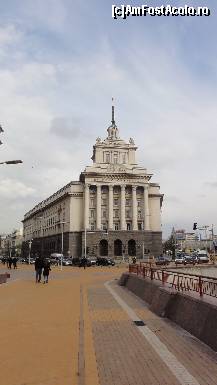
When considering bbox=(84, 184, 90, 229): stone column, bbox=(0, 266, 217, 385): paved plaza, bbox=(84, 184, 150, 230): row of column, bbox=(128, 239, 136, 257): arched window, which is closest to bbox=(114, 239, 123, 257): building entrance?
bbox=(128, 239, 136, 257): arched window

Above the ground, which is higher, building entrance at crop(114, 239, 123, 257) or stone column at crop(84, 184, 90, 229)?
stone column at crop(84, 184, 90, 229)

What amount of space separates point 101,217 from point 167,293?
93672 mm

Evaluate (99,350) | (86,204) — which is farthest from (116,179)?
(99,350)

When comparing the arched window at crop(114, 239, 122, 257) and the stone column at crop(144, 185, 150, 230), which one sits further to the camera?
the stone column at crop(144, 185, 150, 230)

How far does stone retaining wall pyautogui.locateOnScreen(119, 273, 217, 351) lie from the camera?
9.58 metres

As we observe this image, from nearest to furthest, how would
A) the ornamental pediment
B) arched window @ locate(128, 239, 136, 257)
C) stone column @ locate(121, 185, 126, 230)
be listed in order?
arched window @ locate(128, 239, 136, 257) < stone column @ locate(121, 185, 126, 230) < the ornamental pediment

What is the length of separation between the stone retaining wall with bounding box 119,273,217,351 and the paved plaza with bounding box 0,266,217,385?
0.24m

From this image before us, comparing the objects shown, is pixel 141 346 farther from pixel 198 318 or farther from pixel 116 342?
pixel 198 318

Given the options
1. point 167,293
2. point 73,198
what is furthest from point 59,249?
point 167,293

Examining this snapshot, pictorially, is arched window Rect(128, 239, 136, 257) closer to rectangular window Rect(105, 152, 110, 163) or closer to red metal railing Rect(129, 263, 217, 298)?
rectangular window Rect(105, 152, 110, 163)

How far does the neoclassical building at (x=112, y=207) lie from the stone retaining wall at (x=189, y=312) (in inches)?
3426

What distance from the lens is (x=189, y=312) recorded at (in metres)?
11.7

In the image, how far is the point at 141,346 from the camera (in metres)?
9.24

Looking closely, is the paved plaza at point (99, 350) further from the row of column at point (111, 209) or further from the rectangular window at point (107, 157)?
the rectangular window at point (107, 157)
